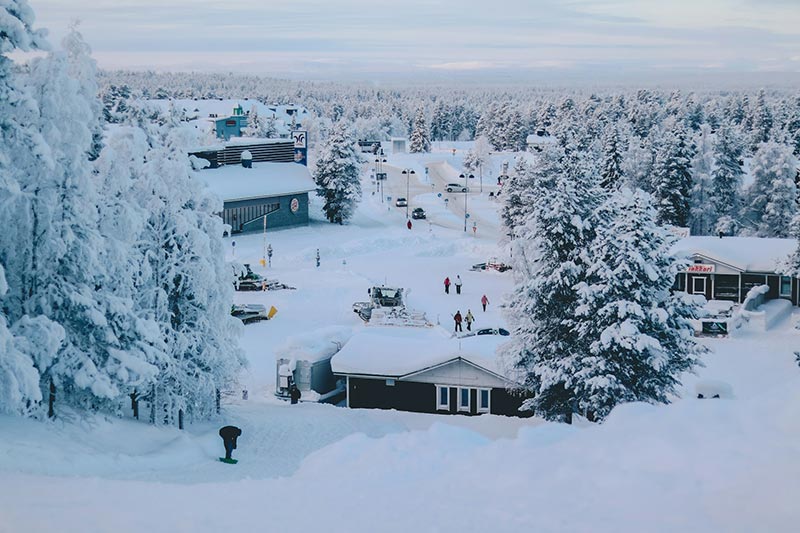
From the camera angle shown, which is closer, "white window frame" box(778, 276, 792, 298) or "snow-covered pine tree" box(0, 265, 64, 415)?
"snow-covered pine tree" box(0, 265, 64, 415)

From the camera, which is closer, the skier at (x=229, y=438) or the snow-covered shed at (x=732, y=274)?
the skier at (x=229, y=438)

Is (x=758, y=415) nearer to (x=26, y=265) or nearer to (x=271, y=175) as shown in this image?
(x=26, y=265)

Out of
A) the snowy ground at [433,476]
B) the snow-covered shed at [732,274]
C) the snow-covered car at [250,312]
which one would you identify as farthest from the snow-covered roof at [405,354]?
the snow-covered shed at [732,274]

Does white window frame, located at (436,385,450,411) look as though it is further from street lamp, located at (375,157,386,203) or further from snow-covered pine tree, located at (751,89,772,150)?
snow-covered pine tree, located at (751,89,772,150)

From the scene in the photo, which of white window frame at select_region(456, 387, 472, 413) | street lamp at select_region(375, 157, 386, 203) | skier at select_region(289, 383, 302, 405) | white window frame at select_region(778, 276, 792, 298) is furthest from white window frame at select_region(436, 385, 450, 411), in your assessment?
street lamp at select_region(375, 157, 386, 203)

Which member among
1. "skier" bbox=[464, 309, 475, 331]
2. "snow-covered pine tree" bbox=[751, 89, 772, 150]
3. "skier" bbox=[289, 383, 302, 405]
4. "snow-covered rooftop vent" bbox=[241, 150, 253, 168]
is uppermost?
"snow-covered pine tree" bbox=[751, 89, 772, 150]

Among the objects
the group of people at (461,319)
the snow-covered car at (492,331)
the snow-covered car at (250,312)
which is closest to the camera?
the snow-covered car at (492,331)

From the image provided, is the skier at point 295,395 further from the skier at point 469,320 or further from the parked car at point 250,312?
the skier at point 469,320
